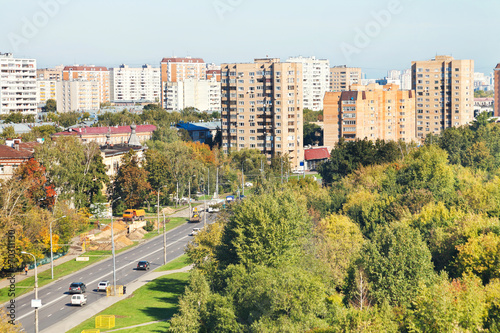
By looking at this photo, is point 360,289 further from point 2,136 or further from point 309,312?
point 2,136

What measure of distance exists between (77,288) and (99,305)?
3344mm

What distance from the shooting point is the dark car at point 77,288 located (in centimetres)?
5244

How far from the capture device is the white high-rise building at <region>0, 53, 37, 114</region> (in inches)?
7219

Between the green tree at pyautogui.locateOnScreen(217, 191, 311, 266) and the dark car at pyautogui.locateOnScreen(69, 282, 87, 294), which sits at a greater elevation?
the green tree at pyautogui.locateOnScreen(217, 191, 311, 266)

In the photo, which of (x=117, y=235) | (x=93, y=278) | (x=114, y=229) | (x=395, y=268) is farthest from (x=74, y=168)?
(x=395, y=268)

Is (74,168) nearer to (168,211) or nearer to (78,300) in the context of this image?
(168,211)

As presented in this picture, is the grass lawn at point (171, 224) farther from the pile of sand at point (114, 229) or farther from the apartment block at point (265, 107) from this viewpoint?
the apartment block at point (265, 107)

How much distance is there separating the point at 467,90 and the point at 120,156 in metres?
87.5

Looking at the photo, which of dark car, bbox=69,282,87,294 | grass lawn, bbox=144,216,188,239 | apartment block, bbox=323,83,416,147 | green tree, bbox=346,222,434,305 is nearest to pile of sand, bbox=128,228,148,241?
grass lawn, bbox=144,216,188,239

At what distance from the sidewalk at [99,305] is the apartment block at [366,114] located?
77.1 m

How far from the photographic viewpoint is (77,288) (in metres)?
52.4

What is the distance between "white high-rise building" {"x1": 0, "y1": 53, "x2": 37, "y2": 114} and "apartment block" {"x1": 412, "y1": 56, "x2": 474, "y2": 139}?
10279cm

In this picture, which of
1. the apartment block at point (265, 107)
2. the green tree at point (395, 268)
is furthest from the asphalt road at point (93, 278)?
the apartment block at point (265, 107)

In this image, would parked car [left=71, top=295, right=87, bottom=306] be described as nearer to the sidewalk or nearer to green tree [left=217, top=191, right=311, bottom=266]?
the sidewalk
